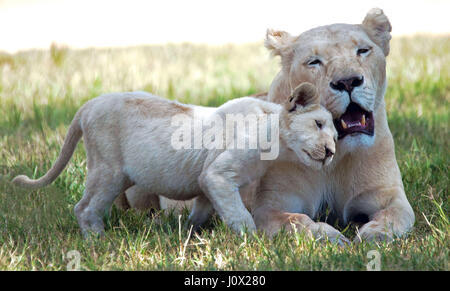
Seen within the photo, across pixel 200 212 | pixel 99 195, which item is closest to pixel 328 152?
pixel 200 212

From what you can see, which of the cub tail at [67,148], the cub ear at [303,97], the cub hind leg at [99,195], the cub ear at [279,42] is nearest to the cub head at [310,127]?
the cub ear at [303,97]

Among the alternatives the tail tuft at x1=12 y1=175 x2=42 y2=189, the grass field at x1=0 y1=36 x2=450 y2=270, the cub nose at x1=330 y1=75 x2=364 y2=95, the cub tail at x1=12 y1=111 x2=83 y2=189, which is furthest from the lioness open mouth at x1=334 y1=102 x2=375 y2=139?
the tail tuft at x1=12 y1=175 x2=42 y2=189

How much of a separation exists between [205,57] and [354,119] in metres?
8.44

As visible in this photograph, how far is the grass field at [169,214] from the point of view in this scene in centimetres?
342

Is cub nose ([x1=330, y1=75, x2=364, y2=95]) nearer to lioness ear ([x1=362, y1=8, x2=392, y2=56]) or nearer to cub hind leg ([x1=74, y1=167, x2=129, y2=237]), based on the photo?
lioness ear ([x1=362, y1=8, x2=392, y2=56])

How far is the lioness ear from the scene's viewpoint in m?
4.09

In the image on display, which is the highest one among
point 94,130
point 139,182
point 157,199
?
point 94,130

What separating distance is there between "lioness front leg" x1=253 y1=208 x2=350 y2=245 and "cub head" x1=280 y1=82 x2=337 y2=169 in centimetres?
38

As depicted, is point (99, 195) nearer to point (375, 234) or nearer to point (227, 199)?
point (227, 199)

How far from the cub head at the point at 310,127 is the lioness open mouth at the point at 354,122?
0.51ft

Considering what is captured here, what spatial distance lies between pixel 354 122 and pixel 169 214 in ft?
4.64

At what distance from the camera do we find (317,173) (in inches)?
163

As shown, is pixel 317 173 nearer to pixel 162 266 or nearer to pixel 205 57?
pixel 162 266
